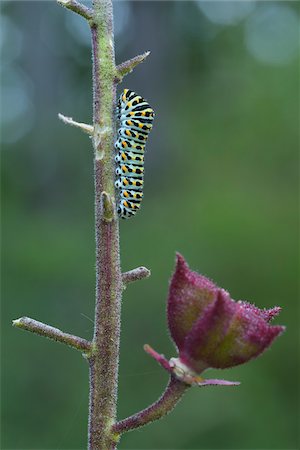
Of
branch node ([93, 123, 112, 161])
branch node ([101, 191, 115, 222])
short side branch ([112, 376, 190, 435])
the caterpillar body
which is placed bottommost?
short side branch ([112, 376, 190, 435])

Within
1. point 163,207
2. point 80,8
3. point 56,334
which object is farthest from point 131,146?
point 163,207

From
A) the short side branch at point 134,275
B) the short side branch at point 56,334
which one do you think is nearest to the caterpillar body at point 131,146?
the short side branch at point 134,275

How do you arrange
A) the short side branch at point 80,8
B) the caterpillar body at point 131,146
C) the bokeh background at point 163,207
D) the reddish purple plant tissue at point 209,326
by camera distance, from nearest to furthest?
1. the reddish purple plant tissue at point 209,326
2. the short side branch at point 80,8
3. the caterpillar body at point 131,146
4. the bokeh background at point 163,207

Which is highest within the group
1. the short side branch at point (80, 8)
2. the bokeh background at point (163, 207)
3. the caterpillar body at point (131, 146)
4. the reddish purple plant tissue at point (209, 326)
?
the bokeh background at point (163, 207)

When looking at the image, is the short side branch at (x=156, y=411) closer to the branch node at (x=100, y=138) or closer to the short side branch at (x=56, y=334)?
the short side branch at (x=56, y=334)

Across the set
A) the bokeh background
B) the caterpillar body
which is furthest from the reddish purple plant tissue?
the bokeh background

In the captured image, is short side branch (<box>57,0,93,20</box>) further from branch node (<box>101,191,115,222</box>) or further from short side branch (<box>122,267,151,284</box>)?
short side branch (<box>122,267,151,284</box>)

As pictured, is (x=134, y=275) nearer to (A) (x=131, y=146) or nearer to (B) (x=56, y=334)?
(B) (x=56, y=334)
